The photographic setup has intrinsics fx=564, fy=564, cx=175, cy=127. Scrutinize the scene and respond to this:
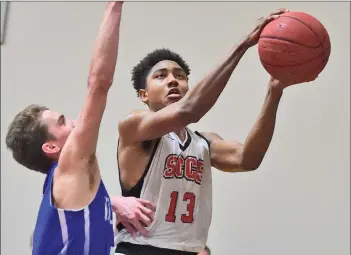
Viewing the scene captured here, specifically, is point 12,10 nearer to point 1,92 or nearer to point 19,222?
point 1,92

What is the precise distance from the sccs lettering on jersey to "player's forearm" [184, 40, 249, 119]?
39 centimetres

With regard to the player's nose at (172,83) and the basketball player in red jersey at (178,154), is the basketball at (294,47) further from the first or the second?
the player's nose at (172,83)

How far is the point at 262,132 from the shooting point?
2857mm

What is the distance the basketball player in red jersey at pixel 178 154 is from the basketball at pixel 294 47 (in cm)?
9

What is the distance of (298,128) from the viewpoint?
388 centimetres

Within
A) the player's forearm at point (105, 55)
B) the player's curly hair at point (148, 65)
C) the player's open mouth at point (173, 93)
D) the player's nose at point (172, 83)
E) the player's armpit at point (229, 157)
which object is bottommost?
the player's armpit at point (229, 157)

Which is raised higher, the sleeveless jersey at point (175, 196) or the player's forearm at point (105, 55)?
the player's forearm at point (105, 55)

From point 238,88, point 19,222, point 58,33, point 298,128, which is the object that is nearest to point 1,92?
point 58,33

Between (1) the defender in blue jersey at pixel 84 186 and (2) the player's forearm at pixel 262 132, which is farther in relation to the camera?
(2) the player's forearm at pixel 262 132

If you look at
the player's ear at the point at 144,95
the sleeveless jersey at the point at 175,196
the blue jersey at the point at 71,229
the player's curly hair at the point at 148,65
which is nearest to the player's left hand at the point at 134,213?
the sleeveless jersey at the point at 175,196

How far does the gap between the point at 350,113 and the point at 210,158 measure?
1.33 metres

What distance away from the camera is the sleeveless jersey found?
2.62 m

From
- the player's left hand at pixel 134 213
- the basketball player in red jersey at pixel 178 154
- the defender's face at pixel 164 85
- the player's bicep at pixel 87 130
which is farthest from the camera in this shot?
the defender's face at pixel 164 85

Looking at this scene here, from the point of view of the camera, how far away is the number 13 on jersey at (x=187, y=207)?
8.70ft
